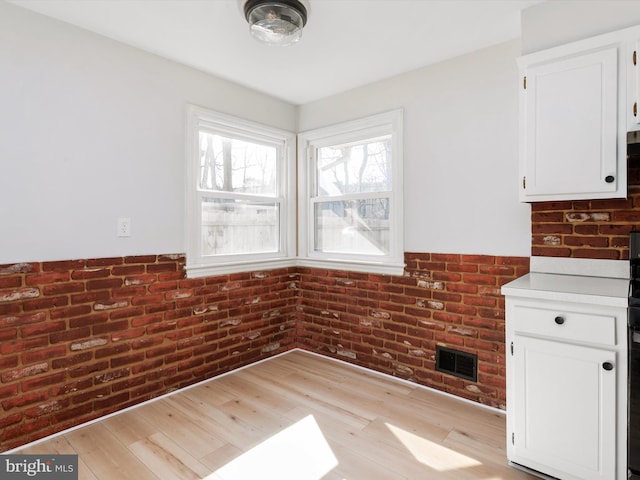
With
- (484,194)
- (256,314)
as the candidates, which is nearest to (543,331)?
(484,194)

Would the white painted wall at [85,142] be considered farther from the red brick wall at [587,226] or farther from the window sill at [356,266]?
the red brick wall at [587,226]

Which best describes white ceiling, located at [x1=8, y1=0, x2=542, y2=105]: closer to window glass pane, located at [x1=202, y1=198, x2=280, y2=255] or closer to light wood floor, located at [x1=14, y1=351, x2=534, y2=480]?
window glass pane, located at [x1=202, y1=198, x2=280, y2=255]

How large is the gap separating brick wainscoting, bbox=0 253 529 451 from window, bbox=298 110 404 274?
0.18m

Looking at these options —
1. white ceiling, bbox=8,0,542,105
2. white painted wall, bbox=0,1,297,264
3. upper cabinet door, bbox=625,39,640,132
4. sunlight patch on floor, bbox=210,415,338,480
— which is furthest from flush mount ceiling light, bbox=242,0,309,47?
sunlight patch on floor, bbox=210,415,338,480

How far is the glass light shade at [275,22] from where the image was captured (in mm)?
1886

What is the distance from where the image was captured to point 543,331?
5.52 feet

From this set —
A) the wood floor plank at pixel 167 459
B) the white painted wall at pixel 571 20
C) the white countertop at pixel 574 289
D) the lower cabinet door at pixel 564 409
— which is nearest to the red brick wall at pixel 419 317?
the white countertop at pixel 574 289

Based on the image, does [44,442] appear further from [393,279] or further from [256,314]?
[393,279]

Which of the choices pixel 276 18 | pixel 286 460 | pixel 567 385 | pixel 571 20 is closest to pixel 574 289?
pixel 567 385

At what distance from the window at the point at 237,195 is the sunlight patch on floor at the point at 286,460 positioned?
1354mm

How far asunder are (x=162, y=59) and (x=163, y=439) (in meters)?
2.50

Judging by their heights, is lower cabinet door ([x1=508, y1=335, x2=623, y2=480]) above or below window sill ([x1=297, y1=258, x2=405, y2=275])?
below

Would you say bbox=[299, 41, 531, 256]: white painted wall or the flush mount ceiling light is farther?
bbox=[299, 41, 531, 256]: white painted wall

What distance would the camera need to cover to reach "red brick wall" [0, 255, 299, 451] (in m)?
2.00
